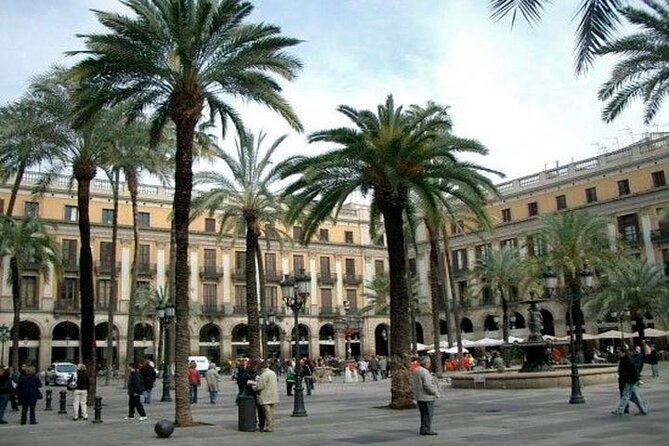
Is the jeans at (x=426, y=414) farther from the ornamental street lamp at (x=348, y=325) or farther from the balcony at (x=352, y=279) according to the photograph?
the balcony at (x=352, y=279)

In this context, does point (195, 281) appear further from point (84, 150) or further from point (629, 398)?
point (629, 398)

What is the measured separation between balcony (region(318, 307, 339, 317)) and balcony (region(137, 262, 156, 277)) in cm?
1744

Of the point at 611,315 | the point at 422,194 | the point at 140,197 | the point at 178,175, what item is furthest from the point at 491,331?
the point at 178,175

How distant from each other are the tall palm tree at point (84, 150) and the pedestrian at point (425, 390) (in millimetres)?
14471

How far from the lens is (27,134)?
25.5 m

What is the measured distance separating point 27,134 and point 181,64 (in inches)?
427

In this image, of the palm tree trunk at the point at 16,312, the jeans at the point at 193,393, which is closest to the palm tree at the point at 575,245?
the jeans at the point at 193,393

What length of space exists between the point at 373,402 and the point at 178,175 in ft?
34.5

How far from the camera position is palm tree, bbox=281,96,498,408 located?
19.8 m

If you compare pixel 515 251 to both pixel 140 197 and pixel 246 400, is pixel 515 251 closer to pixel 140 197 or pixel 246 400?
pixel 140 197

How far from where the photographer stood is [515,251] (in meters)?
52.7

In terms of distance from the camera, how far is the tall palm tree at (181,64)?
17141mm

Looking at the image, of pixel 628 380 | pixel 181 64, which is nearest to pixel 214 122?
pixel 181 64

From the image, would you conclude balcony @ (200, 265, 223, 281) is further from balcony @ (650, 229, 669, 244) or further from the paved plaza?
the paved plaza
